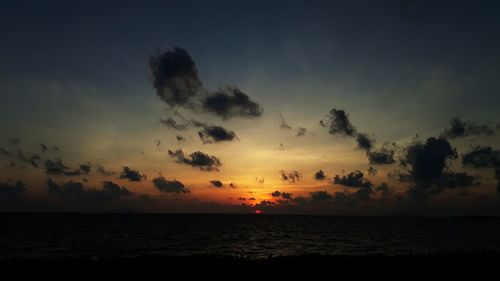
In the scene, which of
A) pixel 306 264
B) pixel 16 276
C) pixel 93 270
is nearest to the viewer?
pixel 16 276

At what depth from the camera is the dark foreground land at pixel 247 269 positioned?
26578 mm

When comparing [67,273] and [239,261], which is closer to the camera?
[67,273]

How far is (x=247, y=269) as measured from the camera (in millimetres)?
28891

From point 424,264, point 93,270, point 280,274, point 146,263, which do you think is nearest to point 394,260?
point 424,264

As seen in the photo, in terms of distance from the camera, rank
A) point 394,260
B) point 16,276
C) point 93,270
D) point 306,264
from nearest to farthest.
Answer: point 16,276 < point 93,270 < point 306,264 < point 394,260

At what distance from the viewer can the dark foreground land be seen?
87.2 ft

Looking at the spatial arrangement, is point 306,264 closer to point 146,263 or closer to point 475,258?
point 146,263

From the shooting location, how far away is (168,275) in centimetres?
2702

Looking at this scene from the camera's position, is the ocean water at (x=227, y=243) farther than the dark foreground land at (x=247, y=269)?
Yes

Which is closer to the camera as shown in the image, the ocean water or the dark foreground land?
the dark foreground land

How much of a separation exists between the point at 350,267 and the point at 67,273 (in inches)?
771

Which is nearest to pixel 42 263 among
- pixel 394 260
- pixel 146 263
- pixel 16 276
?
pixel 16 276

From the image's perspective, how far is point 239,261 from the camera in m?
32.2

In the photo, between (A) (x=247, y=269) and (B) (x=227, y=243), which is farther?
(B) (x=227, y=243)
